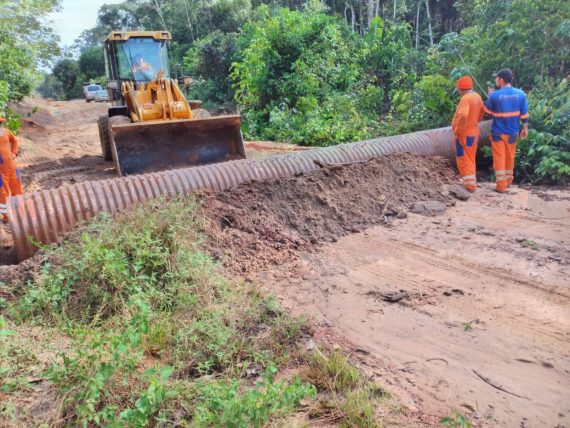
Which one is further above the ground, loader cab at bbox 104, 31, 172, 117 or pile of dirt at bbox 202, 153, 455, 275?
loader cab at bbox 104, 31, 172, 117

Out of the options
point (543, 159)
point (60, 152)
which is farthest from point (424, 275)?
point (60, 152)

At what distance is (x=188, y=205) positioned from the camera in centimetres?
510

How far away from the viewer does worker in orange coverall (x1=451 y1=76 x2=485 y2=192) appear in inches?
272

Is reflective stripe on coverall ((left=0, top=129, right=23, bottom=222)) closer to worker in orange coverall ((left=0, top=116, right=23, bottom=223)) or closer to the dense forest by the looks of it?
worker in orange coverall ((left=0, top=116, right=23, bottom=223))

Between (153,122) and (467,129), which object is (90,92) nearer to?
(153,122)

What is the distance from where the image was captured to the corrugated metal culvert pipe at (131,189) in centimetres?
473

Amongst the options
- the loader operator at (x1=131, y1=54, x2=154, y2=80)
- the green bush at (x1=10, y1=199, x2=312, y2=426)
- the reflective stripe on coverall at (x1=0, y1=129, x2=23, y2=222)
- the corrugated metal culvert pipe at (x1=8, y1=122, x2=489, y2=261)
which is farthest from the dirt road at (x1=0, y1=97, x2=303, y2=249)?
the loader operator at (x1=131, y1=54, x2=154, y2=80)

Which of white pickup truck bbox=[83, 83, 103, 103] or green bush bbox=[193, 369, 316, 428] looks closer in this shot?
green bush bbox=[193, 369, 316, 428]

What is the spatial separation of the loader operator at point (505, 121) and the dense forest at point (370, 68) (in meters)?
0.57

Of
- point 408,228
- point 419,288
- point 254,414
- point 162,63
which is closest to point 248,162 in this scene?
point 408,228

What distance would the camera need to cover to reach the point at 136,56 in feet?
33.2

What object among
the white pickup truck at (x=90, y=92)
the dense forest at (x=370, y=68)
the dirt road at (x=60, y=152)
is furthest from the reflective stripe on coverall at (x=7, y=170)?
the white pickup truck at (x=90, y=92)

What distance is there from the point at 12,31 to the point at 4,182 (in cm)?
1205

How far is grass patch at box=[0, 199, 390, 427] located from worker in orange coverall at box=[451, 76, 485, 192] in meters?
4.19
